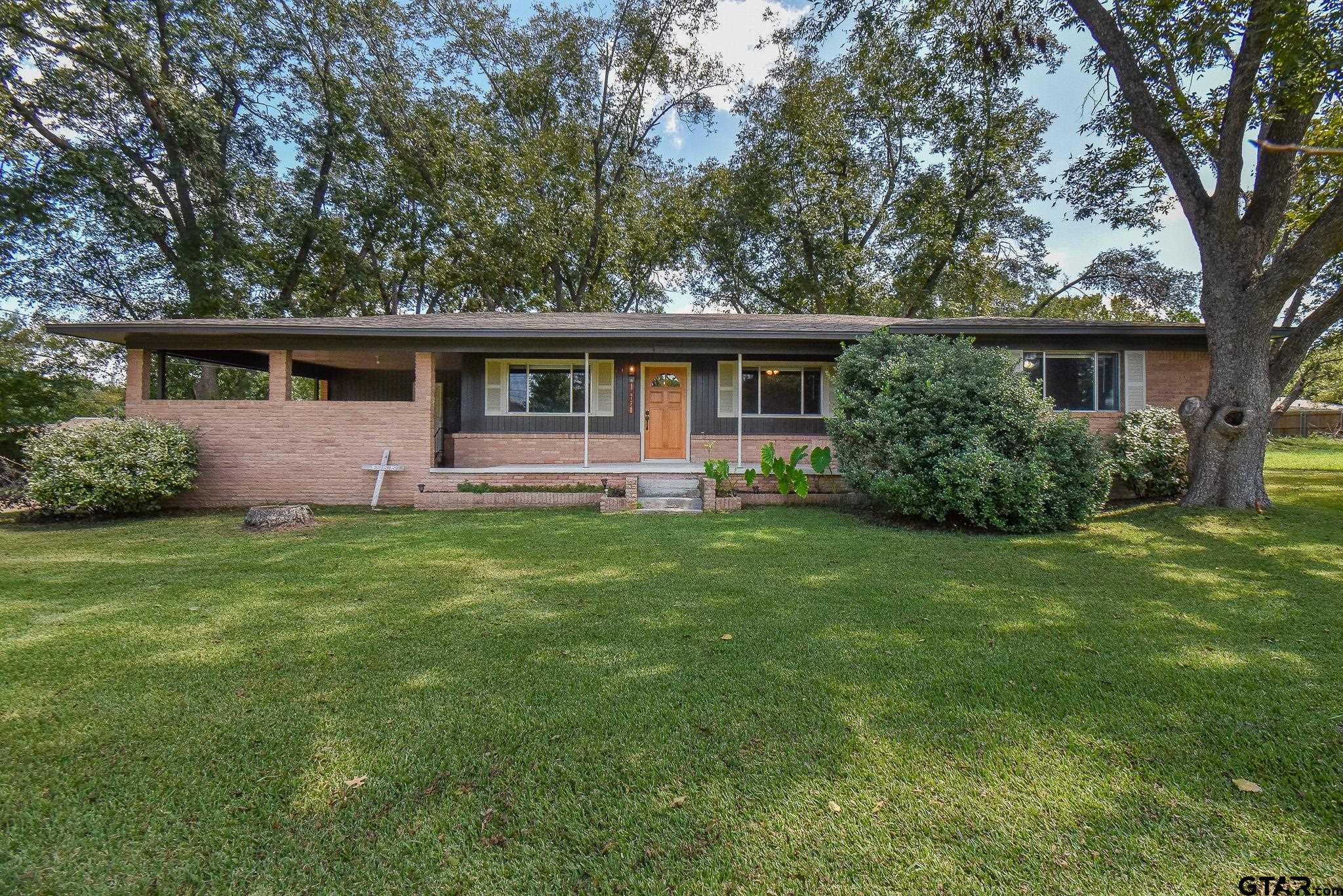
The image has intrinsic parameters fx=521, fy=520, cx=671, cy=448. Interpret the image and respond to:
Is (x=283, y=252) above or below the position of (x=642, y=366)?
above

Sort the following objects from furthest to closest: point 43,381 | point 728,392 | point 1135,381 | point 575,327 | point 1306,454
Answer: point 1306,454
point 43,381
point 728,392
point 1135,381
point 575,327

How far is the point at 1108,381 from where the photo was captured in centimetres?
1023

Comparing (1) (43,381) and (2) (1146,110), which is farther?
(1) (43,381)

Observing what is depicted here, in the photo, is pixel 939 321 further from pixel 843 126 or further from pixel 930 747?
pixel 843 126

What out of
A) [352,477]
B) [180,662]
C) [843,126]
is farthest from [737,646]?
[843,126]

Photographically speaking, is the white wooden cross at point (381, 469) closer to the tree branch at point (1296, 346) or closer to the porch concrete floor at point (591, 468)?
the porch concrete floor at point (591, 468)

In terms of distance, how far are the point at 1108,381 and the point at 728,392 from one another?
24.5 feet

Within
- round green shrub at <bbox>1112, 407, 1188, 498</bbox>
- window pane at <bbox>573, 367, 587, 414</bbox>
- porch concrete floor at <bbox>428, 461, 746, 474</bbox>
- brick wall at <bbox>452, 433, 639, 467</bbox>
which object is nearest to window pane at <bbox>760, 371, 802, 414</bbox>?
porch concrete floor at <bbox>428, 461, 746, 474</bbox>

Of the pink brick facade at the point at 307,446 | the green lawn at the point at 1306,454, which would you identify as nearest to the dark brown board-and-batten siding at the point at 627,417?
the pink brick facade at the point at 307,446

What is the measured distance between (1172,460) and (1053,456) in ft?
12.0

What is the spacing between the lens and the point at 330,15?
1570 centimetres

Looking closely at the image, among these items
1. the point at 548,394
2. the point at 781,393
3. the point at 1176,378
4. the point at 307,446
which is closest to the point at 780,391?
the point at 781,393

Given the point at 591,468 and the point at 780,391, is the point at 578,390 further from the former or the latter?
the point at 780,391

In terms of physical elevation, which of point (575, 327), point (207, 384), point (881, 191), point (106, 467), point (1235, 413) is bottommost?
point (106, 467)
